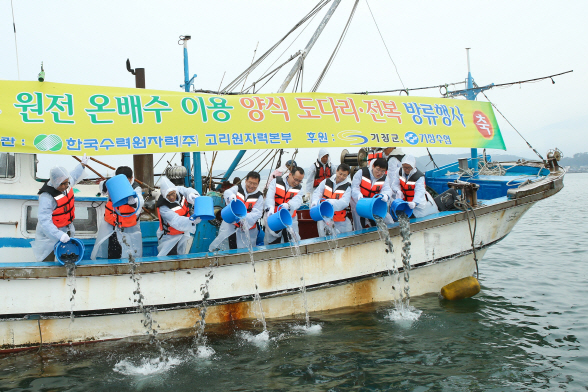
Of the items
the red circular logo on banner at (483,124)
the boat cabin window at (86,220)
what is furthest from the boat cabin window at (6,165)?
the red circular logo on banner at (483,124)

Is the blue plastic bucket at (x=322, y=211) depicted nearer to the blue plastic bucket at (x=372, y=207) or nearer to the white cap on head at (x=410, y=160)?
the blue plastic bucket at (x=372, y=207)

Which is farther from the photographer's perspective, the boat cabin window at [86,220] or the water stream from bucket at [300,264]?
the boat cabin window at [86,220]

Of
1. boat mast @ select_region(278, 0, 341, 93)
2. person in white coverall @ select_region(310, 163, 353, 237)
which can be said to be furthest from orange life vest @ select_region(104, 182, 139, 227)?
boat mast @ select_region(278, 0, 341, 93)

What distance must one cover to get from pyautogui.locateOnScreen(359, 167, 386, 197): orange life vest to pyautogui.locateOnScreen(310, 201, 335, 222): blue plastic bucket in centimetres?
72

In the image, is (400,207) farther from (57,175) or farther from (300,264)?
(57,175)

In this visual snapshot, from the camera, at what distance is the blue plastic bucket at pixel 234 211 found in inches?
222

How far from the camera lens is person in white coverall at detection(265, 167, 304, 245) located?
247 inches

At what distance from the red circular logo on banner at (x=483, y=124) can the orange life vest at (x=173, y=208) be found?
5.50 meters

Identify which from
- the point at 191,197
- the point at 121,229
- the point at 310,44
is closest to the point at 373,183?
the point at 191,197

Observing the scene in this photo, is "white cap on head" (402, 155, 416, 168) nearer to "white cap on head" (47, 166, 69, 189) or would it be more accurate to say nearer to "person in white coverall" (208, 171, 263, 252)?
"person in white coverall" (208, 171, 263, 252)

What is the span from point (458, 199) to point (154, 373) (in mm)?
5065

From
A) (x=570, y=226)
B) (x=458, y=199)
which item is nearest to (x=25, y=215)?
(x=458, y=199)

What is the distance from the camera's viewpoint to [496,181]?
8.68 metres

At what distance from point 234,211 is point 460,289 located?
154 inches
